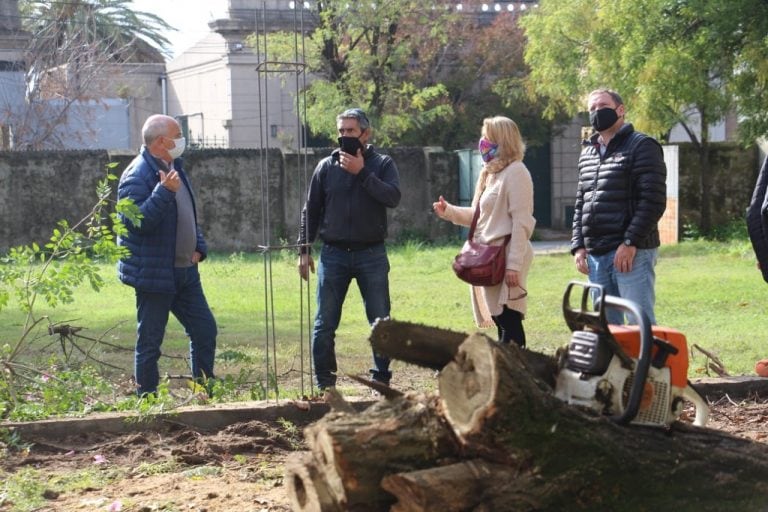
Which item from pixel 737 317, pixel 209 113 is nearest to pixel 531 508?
pixel 737 317

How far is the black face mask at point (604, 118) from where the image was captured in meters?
6.69

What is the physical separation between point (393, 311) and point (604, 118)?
569 centimetres

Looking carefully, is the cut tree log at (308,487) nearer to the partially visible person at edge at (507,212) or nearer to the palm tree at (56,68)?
the partially visible person at edge at (507,212)

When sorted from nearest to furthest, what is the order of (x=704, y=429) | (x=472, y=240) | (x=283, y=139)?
1. (x=704, y=429)
2. (x=472, y=240)
3. (x=283, y=139)

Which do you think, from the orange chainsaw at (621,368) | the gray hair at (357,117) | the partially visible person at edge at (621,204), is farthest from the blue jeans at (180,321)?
the orange chainsaw at (621,368)

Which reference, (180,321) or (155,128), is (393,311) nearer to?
(180,321)

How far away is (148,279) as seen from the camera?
699cm

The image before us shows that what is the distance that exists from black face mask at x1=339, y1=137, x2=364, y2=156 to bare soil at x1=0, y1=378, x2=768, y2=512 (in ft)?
6.04

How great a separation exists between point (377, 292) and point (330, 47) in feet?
59.2

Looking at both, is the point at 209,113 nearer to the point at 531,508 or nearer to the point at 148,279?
the point at 148,279

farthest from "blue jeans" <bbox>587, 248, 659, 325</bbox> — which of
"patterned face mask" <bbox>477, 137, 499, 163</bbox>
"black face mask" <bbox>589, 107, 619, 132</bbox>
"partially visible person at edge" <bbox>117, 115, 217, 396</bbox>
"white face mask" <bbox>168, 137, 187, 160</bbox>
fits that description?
"white face mask" <bbox>168, 137, 187, 160</bbox>

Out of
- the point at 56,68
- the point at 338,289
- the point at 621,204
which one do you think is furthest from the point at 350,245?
the point at 56,68

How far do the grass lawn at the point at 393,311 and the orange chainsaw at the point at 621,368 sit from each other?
2721 mm

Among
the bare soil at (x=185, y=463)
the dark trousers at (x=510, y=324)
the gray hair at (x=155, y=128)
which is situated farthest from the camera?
the gray hair at (x=155, y=128)
